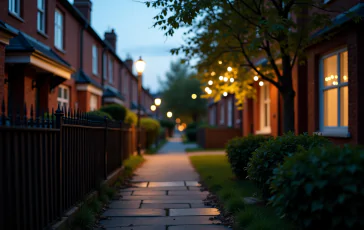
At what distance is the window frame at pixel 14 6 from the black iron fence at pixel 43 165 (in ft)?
16.6

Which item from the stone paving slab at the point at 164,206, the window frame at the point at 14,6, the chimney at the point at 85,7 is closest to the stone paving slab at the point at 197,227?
the stone paving slab at the point at 164,206

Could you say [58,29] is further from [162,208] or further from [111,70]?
[111,70]

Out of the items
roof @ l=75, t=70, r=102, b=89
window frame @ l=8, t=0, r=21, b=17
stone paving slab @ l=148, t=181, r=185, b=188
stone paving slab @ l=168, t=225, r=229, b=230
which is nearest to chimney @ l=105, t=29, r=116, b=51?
roof @ l=75, t=70, r=102, b=89

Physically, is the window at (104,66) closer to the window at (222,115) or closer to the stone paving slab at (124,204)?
the window at (222,115)

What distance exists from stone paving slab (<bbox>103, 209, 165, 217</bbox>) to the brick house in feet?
8.23

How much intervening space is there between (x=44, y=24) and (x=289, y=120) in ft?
28.0

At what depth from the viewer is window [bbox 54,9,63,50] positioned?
1392 centimetres

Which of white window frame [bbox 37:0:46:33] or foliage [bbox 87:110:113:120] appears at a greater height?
white window frame [bbox 37:0:46:33]

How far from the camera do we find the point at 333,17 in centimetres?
980

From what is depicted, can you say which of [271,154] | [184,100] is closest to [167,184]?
[271,154]

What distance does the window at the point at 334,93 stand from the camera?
936cm

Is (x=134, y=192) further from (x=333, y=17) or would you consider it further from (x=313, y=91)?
(x=333, y=17)

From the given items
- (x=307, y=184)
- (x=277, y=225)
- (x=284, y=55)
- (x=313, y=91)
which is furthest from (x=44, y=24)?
(x=307, y=184)

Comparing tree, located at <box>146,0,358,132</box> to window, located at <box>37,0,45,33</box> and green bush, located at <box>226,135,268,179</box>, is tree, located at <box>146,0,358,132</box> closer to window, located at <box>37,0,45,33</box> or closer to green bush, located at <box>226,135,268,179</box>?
green bush, located at <box>226,135,268,179</box>
